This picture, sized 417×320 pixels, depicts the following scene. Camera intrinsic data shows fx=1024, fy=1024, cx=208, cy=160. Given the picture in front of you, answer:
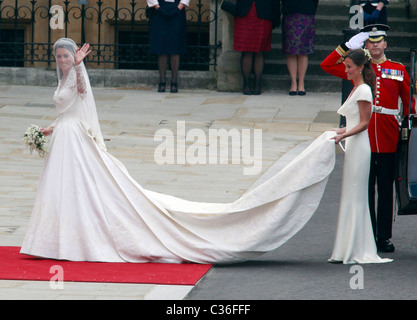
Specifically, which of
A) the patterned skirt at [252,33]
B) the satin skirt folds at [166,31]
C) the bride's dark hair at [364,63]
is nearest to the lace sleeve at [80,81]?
the bride's dark hair at [364,63]

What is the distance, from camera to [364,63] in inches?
318

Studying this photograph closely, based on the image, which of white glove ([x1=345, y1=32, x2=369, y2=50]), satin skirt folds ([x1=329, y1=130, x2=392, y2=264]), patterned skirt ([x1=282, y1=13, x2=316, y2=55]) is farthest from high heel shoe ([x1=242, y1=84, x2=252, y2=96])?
satin skirt folds ([x1=329, y1=130, x2=392, y2=264])

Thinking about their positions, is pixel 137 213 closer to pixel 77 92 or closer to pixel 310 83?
pixel 77 92

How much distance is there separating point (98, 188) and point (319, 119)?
7.15 m

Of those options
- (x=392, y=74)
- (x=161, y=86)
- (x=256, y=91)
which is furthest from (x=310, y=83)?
(x=392, y=74)

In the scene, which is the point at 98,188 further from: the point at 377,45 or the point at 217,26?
the point at 217,26

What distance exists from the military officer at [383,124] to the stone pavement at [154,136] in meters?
2.08

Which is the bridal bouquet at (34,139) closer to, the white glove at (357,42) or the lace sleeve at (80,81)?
the lace sleeve at (80,81)

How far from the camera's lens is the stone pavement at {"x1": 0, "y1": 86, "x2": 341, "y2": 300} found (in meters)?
7.19

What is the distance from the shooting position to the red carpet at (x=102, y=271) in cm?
735

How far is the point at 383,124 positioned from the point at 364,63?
1.88 ft
